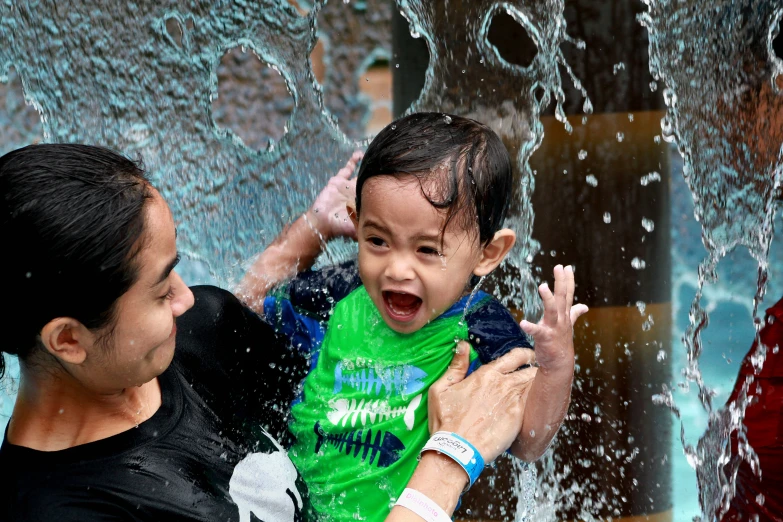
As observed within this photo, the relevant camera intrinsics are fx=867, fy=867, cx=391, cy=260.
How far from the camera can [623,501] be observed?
9.24 ft

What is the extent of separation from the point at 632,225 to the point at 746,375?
2.03 ft

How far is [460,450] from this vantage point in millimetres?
1759

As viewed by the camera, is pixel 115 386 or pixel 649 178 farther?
pixel 649 178

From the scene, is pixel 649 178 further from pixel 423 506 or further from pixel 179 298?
pixel 179 298

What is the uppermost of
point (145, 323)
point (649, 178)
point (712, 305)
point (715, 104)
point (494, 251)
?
point (712, 305)

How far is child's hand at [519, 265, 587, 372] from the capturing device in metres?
1.69

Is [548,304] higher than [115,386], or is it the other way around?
[548,304]

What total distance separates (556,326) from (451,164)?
43 centimetres

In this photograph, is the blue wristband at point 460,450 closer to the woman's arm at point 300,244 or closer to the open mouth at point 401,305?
the open mouth at point 401,305

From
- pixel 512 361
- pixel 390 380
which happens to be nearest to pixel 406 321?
pixel 390 380

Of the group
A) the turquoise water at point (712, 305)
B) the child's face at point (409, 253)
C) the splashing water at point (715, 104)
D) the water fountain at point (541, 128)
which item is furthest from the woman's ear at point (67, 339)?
the turquoise water at point (712, 305)

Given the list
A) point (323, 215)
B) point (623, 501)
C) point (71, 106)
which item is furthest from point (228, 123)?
point (623, 501)

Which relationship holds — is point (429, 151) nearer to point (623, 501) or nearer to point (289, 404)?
point (289, 404)

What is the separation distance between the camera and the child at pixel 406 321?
1870 millimetres
